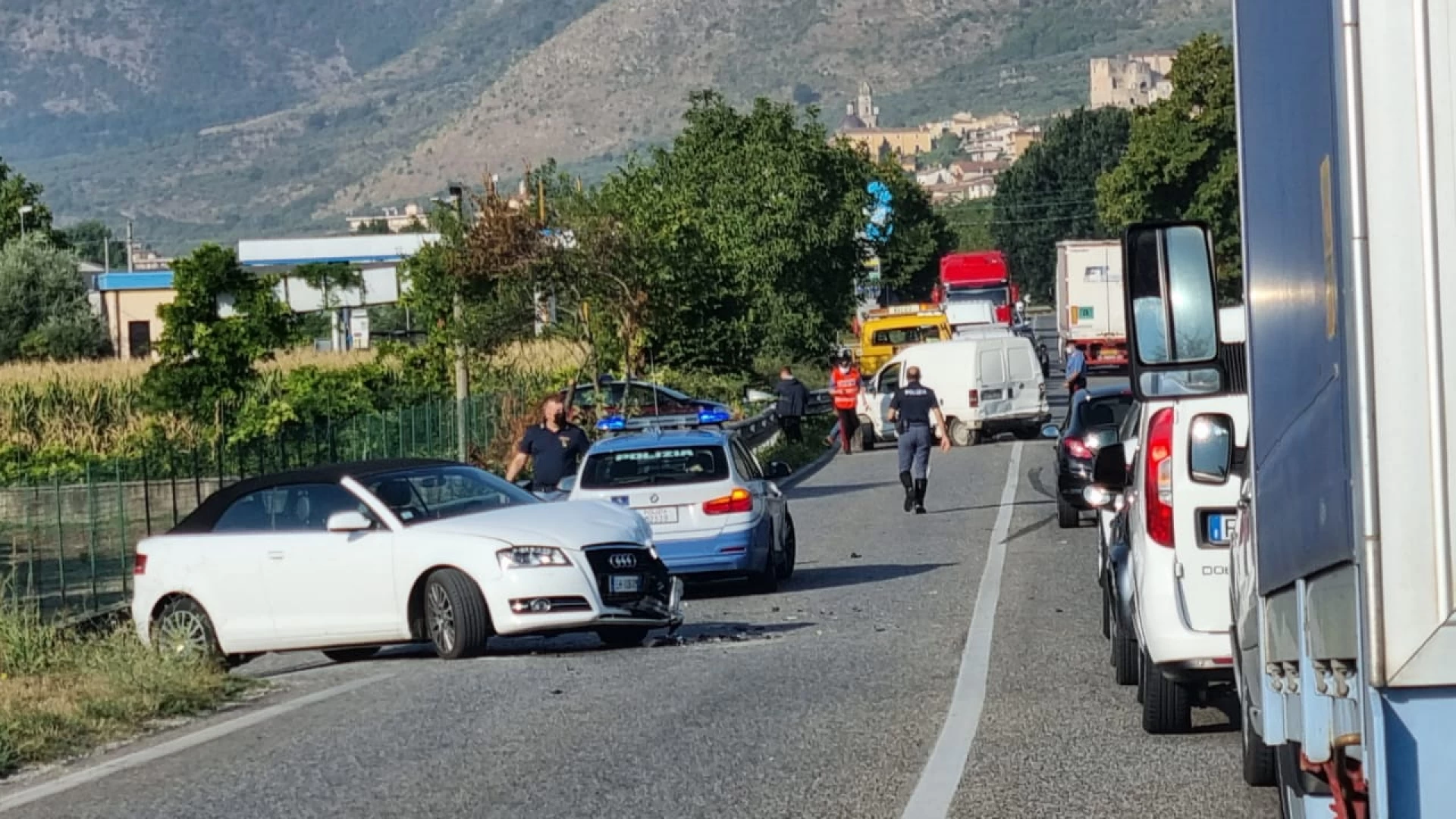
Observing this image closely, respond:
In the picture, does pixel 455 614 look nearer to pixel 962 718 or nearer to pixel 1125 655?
pixel 962 718

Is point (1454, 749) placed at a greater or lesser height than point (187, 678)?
greater

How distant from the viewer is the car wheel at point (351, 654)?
52.4ft

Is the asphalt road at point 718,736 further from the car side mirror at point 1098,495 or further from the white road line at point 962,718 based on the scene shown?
the car side mirror at point 1098,495

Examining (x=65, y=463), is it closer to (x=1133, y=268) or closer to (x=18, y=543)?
(x=18, y=543)

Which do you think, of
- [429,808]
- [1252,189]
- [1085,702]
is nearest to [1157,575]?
[1085,702]

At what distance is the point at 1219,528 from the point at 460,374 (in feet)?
84.7

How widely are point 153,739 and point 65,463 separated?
22346mm

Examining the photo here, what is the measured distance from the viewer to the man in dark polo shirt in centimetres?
2116

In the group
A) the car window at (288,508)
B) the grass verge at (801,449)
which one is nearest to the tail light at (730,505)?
the car window at (288,508)

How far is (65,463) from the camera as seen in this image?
33000 mm

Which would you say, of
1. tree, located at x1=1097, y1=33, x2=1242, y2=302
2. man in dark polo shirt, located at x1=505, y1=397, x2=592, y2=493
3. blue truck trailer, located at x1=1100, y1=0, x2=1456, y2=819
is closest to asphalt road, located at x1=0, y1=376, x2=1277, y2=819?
man in dark polo shirt, located at x1=505, y1=397, x2=592, y2=493

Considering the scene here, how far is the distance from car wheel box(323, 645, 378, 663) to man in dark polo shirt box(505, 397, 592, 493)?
4590mm

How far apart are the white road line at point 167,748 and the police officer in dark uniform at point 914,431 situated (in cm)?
1276

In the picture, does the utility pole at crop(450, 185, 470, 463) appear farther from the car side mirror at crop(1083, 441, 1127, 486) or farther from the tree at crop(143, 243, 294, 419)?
the car side mirror at crop(1083, 441, 1127, 486)
